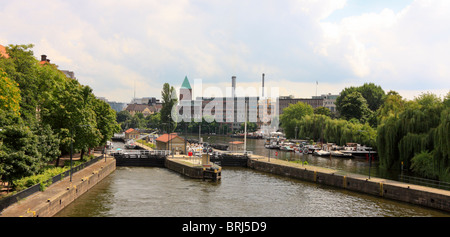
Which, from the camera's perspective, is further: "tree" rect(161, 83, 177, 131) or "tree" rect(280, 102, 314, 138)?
"tree" rect(280, 102, 314, 138)

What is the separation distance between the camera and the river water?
38.6 meters

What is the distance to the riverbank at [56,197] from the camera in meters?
29.6

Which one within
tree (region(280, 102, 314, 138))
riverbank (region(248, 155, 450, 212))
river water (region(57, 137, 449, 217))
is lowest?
river water (region(57, 137, 449, 217))

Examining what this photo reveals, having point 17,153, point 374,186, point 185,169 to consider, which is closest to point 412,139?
point 374,186

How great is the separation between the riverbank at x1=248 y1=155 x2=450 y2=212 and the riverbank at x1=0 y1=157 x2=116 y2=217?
31.3m

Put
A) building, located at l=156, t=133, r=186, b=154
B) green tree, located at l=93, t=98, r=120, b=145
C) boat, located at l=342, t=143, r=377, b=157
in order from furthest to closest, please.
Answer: boat, located at l=342, t=143, r=377, b=157, building, located at l=156, t=133, r=186, b=154, green tree, located at l=93, t=98, r=120, b=145

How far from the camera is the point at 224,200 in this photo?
4466 cm

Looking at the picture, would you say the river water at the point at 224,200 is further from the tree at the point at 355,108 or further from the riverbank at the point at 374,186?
the tree at the point at 355,108

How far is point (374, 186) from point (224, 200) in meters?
19.5

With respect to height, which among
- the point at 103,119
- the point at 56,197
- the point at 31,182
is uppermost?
the point at 103,119

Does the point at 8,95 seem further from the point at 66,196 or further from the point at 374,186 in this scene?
the point at 374,186

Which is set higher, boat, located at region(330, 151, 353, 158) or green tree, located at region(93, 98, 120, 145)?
green tree, located at region(93, 98, 120, 145)

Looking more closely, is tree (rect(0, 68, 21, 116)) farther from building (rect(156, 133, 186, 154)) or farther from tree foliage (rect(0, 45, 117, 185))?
building (rect(156, 133, 186, 154))

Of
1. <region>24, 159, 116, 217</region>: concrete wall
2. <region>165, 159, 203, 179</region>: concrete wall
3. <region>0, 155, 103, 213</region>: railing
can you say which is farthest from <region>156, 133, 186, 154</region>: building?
<region>0, 155, 103, 213</region>: railing
